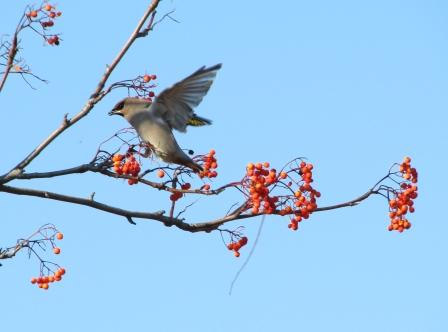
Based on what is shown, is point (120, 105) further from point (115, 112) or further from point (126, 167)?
Result: point (126, 167)

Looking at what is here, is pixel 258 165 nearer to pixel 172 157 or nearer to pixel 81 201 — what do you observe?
pixel 81 201

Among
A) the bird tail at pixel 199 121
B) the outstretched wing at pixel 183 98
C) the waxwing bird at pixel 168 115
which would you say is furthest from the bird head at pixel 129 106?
the bird tail at pixel 199 121

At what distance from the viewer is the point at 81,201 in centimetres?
404

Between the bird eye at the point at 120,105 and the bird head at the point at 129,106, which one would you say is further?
the bird eye at the point at 120,105

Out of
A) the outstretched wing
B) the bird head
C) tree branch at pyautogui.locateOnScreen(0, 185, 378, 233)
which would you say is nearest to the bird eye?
the bird head

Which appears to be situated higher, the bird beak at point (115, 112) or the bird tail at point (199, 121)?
the bird tail at point (199, 121)

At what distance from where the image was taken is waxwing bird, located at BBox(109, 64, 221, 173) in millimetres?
5078

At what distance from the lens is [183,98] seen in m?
5.21

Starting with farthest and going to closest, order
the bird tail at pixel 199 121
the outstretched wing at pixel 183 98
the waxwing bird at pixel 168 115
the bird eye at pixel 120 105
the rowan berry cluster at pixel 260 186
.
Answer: the bird tail at pixel 199 121, the bird eye at pixel 120 105, the waxwing bird at pixel 168 115, the outstretched wing at pixel 183 98, the rowan berry cluster at pixel 260 186

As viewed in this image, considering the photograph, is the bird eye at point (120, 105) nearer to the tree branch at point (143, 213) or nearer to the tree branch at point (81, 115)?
the tree branch at point (81, 115)

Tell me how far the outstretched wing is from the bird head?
0.19 metres

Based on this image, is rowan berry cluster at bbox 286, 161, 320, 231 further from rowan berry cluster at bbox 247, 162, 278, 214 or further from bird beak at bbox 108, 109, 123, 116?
bird beak at bbox 108, 109, 123, 116

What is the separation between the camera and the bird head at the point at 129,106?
5574mm

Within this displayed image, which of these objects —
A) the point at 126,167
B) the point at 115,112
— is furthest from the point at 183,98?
the point at 126,167
